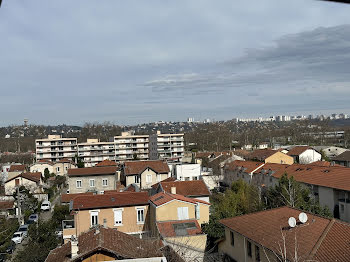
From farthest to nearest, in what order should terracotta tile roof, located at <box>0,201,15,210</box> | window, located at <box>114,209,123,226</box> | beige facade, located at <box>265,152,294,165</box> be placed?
1. beige facade, located at <box>265,152,294,165</box>
2. terracotta tile roof, located at <box>0,201,15,210</box>
3. window, located at <box>114,209,123,226</box>

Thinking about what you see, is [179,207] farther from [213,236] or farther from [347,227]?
[347,227]

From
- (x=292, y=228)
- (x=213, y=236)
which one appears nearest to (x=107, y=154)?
(x=213, y=236)

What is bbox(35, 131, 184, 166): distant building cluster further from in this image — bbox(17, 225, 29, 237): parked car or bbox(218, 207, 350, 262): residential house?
bbox(218, 207, 350, 262): residential house

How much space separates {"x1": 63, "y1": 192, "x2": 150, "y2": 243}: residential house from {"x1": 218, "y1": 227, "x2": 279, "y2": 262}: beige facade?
6.49 meters

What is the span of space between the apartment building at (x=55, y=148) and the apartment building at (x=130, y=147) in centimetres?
880

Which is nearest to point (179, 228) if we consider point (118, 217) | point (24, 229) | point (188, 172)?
point (118, 217)

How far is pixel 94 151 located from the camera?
74.4m

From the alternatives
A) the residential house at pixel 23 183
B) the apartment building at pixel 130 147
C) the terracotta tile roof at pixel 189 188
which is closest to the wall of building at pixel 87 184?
the residential house at pixel 23 183

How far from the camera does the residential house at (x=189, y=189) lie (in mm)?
29203

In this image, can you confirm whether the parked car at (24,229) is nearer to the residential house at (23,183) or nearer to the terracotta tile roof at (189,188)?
the terracotta tile roof at (189,188)

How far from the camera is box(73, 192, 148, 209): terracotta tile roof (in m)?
23.4

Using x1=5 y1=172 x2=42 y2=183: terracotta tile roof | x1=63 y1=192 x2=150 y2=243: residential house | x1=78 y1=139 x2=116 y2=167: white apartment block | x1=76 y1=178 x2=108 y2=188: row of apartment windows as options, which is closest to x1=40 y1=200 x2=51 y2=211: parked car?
x1=76 y1=178 x2=108 y2=188: row of apartment windows

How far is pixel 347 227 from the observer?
14234mm

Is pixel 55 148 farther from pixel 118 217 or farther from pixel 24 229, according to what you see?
pixel 118 217
